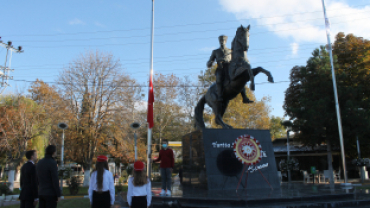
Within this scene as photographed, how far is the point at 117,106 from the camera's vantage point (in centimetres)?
2773

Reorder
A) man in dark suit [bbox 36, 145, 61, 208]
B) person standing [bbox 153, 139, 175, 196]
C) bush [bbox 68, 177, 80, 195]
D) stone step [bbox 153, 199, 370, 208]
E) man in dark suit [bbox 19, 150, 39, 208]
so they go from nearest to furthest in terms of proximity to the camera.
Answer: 1. man in dark suit [bbox 36, 145, 61, 208]
2. man in dark suit [bbox 19, 150, 39, 208]
3. stone step [bbox 153, 199, 370, 208]
4. person standing [bbox 153, 139, 175, 196]
5. bush [bbox 68, 177, 80, 195]

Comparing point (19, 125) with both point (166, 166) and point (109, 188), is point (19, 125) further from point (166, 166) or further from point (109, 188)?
point (109, 188)

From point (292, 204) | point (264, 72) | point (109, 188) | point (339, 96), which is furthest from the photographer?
point (339, 96)

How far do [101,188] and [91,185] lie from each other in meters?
0.20

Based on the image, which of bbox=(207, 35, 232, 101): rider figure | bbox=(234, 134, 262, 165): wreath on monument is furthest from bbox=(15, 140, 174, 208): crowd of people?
bbox=(207, 35, 232, 101): rider figure

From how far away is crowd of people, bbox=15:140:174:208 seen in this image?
465 cm

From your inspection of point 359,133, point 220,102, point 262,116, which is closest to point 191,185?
point 220,102

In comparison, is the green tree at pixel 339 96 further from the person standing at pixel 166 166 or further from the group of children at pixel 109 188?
the group of children at pixel 109 188

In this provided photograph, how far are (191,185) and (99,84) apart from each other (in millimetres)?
19591

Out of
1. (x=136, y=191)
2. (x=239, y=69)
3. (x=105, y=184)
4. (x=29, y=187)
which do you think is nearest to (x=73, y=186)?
(x=29, y=187)

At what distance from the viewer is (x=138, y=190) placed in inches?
184

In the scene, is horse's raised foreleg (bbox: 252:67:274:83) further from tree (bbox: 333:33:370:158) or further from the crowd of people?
tree (bbox: 333:33:370:158)

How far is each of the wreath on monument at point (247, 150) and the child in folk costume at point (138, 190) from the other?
5882mm

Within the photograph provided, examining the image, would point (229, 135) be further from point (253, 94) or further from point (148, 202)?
point (253, 94)
